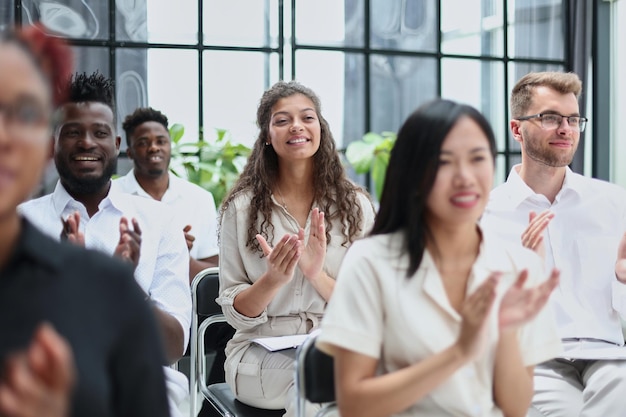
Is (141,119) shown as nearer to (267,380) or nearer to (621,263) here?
(267,380)

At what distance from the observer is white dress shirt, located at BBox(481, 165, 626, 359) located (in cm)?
259

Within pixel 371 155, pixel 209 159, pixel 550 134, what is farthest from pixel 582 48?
pixel 550 134

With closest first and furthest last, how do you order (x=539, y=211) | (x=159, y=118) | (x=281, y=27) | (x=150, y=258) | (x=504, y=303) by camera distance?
(x=504, y=303)
(x=150, y=258)
(x=539, y=211)
(x=159, y=118)
(x=281, y=27)

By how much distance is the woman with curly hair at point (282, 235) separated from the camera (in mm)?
2506

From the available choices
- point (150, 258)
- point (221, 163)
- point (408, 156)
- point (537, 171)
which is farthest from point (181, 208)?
point (408, 156)

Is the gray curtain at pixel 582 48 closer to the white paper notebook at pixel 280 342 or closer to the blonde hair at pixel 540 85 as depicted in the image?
the blonde hair at pixel 540 85

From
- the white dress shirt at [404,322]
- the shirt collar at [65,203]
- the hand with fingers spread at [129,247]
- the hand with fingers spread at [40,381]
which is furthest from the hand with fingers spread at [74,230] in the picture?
the hand with fingers spread at [40,381]

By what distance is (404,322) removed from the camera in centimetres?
155

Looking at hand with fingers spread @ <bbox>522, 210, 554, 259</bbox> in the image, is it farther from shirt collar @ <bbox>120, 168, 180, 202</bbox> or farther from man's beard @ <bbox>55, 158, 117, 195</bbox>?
shirt collar @ <bbox>120, 168, 180, 202</bbox>

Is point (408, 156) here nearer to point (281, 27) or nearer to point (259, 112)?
point (259, 112)

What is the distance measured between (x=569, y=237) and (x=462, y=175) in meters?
1.31

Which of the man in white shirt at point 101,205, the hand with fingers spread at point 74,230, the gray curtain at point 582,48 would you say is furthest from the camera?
the gray curtain at point 582,48

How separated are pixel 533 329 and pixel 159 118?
10.3 feet

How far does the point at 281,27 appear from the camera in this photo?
5.64 meters
